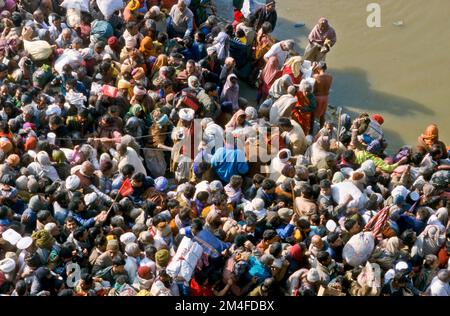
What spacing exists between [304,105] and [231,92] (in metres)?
1.02

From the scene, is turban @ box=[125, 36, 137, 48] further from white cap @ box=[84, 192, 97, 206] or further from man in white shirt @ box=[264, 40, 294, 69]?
white cap @ box=[84, 192, 97, 206]

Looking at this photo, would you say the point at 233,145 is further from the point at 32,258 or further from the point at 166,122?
the point at 32,258

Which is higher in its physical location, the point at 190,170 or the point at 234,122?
the point at 234,122

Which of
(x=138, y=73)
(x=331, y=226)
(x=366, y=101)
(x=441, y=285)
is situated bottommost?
(x=441, y=285)

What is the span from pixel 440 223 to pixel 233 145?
8.87ft

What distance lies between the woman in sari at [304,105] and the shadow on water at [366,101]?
1545mm

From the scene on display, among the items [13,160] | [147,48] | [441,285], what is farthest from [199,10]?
[441,285]

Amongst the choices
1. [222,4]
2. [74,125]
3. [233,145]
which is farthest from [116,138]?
[222,4]

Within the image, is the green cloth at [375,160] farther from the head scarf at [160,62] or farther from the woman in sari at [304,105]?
the head scarf at [160,62]

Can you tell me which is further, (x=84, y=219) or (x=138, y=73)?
(x=138, y=73)

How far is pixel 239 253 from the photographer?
948 centimetres

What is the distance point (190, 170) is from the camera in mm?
11070

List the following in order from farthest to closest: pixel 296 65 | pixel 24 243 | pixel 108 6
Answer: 1. pixel 108 6
2. pixel 296 65
3. pixel 24 243

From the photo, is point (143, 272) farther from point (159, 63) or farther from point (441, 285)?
point (159, 63)
